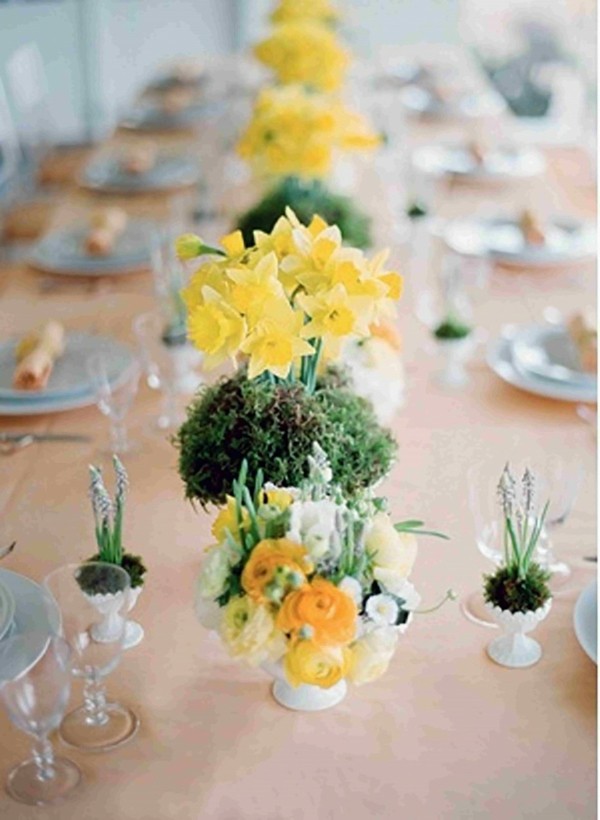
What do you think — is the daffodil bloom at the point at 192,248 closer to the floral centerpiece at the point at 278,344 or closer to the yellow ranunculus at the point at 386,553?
the floral centerpiece at the point at 278,344

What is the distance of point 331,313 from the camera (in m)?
1.12

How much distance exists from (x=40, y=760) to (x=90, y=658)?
0.10 meters

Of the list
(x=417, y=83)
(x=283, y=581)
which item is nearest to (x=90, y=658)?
(x=283, y=581)

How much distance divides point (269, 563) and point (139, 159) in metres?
2.12

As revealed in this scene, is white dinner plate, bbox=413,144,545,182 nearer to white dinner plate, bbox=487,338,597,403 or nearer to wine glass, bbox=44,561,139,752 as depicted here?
white dinner plate, bbox=487,338,597,403

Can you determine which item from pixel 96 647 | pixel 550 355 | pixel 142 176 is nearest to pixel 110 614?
pixel 96 647

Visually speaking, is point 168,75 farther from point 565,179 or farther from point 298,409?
point 298,409

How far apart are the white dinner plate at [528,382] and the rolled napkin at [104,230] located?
2.76ft

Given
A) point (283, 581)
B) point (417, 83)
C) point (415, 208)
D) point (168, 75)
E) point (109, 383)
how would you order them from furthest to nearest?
point (168, 75), point (417, 83), point (415, 208), point (109, 383), point (283, 581)

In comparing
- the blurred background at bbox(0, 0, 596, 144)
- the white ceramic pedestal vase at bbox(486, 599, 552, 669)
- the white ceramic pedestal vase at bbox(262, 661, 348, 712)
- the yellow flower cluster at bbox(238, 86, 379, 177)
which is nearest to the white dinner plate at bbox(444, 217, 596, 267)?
the yellow flower cluster at bbox(238, 86, 379, 177)

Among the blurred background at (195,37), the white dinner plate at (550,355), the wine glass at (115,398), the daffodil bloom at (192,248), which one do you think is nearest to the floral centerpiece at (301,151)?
the white dinner plate at (550,355)

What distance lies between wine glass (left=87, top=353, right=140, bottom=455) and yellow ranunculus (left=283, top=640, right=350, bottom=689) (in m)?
0.64

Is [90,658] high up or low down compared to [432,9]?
up

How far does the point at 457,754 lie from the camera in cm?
99
